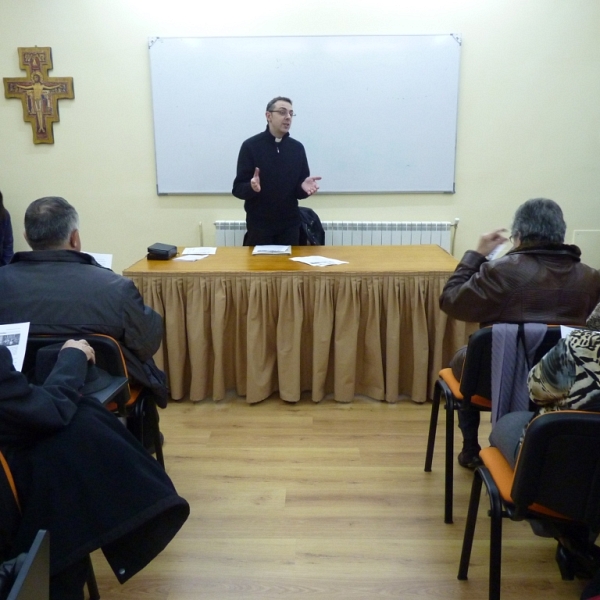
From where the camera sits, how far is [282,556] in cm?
182

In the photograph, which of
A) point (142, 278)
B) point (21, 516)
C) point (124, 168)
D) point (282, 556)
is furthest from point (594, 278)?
point (124, 168)

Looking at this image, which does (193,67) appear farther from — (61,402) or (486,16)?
(61,402)

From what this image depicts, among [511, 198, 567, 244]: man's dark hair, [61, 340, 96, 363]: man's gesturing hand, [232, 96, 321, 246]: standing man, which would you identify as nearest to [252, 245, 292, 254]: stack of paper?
[232, 96, 321, 246]: standing man

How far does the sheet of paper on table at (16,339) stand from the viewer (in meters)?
1.48

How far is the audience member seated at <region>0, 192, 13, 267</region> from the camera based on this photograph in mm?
4175

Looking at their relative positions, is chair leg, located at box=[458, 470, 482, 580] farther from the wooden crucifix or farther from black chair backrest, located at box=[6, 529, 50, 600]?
the wooden crucifix

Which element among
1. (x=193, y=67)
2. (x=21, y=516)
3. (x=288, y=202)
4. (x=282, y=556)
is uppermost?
(x=193, y=67)

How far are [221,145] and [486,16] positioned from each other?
2.16 metres

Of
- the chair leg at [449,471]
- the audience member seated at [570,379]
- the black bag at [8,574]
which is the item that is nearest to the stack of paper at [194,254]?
the chair leg at [449,471]

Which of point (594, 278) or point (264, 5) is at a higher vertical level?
point (264, 5)

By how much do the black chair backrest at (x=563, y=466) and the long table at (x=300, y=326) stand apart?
1.66 m

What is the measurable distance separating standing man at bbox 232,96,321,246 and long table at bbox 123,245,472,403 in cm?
72

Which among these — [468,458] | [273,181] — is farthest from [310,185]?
[468,458]

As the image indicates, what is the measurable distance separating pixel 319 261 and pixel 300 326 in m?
0.38
